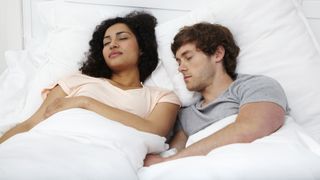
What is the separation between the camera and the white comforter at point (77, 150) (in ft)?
2.56

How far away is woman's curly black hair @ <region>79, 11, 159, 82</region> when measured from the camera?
1487mm

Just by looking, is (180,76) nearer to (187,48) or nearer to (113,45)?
(187,48)

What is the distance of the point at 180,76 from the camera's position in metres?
1.41

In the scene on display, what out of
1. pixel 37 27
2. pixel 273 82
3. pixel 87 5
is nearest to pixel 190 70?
pixel 273 82

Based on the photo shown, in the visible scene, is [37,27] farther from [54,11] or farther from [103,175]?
[103,175]

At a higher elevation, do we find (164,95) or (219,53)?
(219,53)

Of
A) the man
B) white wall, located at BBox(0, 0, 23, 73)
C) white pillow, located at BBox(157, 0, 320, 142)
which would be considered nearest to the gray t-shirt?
the man

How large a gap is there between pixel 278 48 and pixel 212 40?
0.25 m

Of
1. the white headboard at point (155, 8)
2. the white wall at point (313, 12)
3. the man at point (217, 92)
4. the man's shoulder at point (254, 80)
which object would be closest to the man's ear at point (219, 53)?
the man at point (217, 92)

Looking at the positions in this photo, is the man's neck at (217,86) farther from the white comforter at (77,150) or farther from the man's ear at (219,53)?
the white comforter at (77,150)

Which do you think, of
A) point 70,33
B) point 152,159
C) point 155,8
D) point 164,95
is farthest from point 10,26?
point 152,159

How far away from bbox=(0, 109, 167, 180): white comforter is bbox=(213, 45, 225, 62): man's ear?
400 mm

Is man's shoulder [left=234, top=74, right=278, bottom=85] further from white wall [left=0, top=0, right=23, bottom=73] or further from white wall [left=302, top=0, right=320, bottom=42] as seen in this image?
white wall [left=0, top=0, right=23, bottom=73]

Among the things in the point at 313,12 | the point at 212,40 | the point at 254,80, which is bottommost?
the point at 254,80
